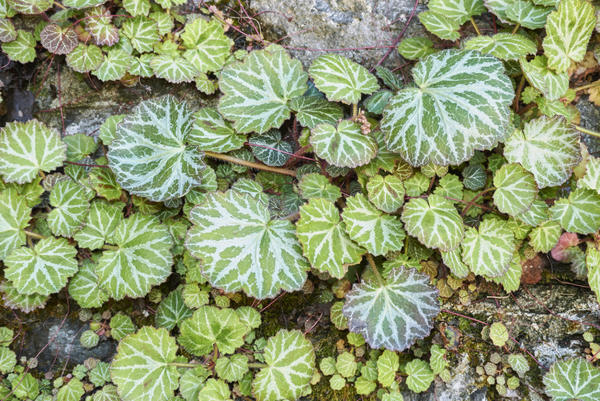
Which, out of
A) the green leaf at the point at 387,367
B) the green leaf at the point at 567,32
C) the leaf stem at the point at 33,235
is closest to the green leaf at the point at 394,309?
the green leaf at the point at 387,367

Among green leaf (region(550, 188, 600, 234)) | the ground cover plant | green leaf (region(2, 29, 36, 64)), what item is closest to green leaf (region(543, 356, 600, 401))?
the ground cover plant

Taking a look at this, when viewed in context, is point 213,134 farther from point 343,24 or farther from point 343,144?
point 343,24

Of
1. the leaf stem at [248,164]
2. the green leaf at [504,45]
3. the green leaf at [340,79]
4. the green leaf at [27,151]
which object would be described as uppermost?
the green leaf at [504,45]

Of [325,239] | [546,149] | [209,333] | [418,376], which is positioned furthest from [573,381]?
[209,333]

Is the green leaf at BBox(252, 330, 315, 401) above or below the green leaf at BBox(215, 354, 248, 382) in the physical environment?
above

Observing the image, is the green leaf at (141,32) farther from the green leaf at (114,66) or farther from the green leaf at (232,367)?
the green leaf at (232,367)

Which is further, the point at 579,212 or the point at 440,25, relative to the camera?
the point at 440,25

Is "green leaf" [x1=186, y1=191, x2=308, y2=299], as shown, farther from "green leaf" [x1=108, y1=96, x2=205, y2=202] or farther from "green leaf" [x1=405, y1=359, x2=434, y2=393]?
"green leaf" [x1=405, y1=359, x2=434, y2=393]
